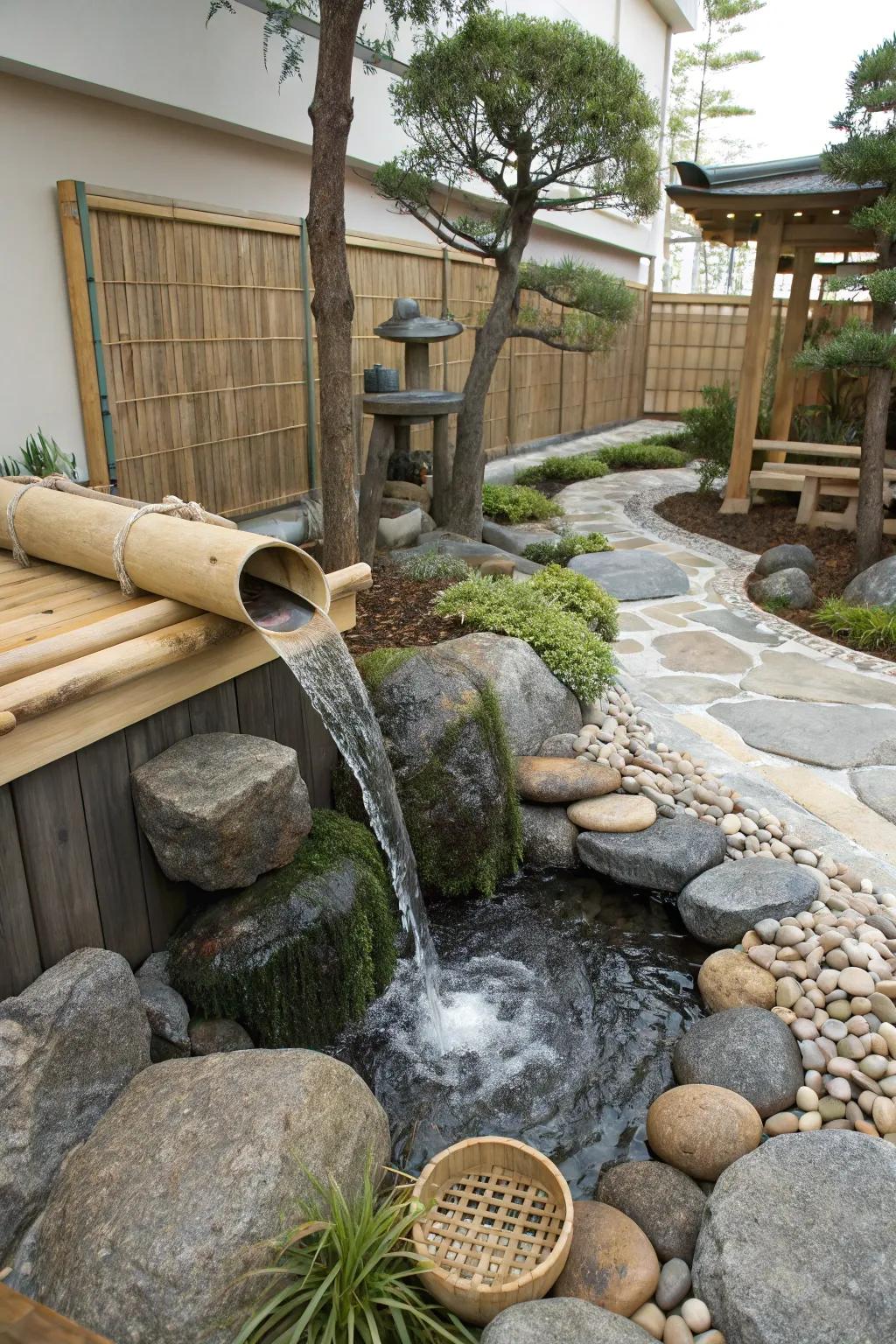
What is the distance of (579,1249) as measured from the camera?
2.40 meters

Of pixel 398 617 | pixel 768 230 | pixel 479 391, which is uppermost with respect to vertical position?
pixel 768 230

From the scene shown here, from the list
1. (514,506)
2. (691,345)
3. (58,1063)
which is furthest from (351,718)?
(691,345)

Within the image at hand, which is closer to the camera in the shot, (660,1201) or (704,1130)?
(660,1201)

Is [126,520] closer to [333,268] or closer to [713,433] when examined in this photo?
[333,268]

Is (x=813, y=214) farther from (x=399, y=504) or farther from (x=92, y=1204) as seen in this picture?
(x=92, y=1204)

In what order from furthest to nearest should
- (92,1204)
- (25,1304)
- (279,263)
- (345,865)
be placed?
1. (279,263)
2. (345,865)
3. (92,1204)
4. (25,1304)

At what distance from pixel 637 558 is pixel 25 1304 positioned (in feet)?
23.7

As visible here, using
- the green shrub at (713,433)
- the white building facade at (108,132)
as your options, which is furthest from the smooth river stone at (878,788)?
the green shrub at (713,433)

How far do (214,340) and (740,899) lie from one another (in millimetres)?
5394

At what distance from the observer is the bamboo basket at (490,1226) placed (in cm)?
221

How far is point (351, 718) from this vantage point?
362cm

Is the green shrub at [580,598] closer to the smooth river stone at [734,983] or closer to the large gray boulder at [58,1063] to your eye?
the smooth river stone at [734,983]

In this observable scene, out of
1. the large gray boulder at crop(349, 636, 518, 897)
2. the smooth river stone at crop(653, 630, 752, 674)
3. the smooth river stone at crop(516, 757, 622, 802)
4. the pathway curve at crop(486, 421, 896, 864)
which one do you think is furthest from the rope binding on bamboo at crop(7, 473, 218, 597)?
the smooth river stone at crop(653, 630, 752, 674)

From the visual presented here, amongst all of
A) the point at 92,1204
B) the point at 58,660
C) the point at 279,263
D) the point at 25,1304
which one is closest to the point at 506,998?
the point at 92,1204
